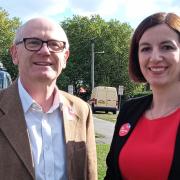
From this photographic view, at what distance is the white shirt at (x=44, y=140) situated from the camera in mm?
3201

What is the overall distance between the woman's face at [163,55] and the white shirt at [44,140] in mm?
827

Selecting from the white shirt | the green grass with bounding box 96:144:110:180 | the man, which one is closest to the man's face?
the man

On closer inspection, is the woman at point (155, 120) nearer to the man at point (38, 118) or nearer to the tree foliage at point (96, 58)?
the man at point (38, 118)

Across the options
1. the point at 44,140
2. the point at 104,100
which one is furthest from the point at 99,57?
the point at 44,140

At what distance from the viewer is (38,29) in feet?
10.9

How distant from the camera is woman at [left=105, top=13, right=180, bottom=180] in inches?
121

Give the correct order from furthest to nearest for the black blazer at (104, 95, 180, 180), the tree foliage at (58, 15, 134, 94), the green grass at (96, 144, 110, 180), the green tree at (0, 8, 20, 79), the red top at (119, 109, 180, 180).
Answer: the tree foliage at (58, 15, 134, 94), the green tree at (0, 8, 20, 79), the green grass at (96, 144, 110, 180), the black blazer at (104, 95, 180, 180), the red top at (119, 109, 180, 180)

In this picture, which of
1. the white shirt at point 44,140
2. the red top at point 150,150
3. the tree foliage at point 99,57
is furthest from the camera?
the tree foliage at point 99,57

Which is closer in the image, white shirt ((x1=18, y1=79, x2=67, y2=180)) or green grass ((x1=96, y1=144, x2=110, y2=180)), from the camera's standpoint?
white shirt ((x1=18, y1=79, x2=67, y2=180))

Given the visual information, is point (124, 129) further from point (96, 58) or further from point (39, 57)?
point (96, 58)

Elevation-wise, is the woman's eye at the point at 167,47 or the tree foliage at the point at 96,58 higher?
the woman's eye at the point at 167,47

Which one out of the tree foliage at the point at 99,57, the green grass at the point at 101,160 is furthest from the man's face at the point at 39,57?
the tree foliage at the point at 99,57

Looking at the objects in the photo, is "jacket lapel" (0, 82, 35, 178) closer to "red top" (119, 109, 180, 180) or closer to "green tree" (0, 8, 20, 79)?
"red top" (119, 109, 180, 180)

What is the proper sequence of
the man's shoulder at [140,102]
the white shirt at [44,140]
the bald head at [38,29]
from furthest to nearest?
1. the man's shoulder at [140,102]
2. the bald head at [38,29]
3. the white shirt at [44,140]
